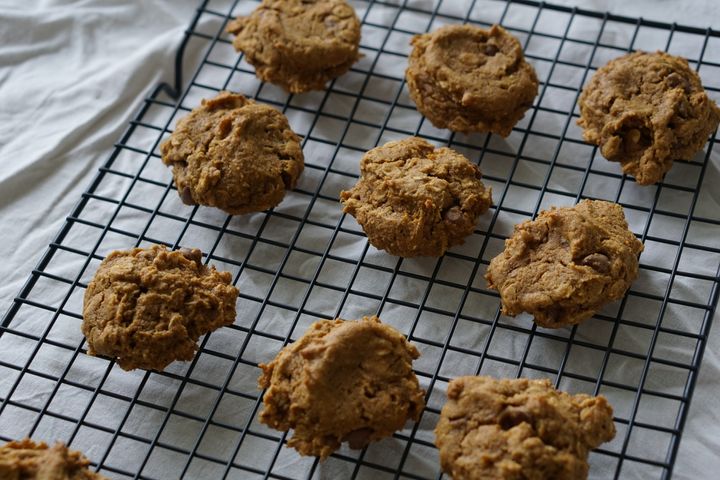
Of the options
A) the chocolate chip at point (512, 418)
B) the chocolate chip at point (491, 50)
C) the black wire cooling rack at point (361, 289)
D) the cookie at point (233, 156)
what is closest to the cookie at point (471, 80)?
the chocolate chip at point (491, 50)

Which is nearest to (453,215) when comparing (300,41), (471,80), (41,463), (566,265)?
(566,265)

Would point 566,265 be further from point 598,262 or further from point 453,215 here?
point 453,215

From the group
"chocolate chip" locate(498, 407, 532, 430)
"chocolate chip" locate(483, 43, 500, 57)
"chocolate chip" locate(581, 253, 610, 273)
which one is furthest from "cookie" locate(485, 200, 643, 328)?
"chocolate chip" locate(483, 43, 500, 57)

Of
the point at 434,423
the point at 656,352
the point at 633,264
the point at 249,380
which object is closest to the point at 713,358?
the point at 656,352

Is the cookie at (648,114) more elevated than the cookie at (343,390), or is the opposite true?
the cookie at (648,114)

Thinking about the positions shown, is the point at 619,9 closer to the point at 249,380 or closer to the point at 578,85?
the point at 578,85

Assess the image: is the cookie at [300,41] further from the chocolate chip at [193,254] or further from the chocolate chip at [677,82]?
the chocolate chip at [677,82]

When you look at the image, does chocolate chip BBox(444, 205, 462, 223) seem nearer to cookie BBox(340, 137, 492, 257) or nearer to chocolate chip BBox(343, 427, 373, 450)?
cookie BBox(340, 137, 492, 257)
